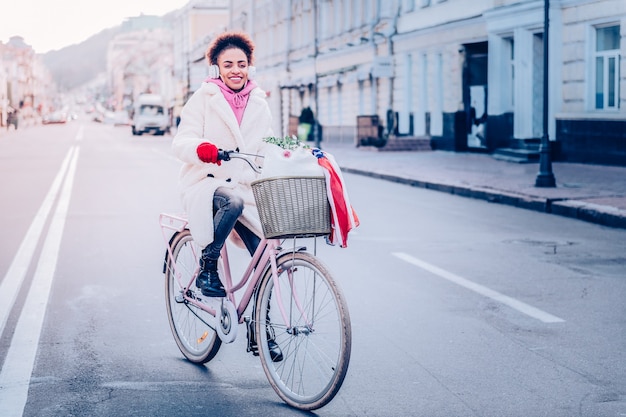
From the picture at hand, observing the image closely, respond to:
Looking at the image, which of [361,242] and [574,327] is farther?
[361,242]

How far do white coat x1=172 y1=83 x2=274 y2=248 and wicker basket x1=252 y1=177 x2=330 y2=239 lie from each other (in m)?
0.63

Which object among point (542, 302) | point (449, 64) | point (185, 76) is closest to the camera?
point (542, 302)

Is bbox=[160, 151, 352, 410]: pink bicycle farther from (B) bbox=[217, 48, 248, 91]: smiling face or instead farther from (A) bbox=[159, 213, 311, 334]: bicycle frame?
(B) bbox=[217, 48, 248, 91]: smiling face

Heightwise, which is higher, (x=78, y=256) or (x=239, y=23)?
(x=239, y=23)

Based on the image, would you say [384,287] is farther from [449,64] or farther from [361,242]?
[449,64]

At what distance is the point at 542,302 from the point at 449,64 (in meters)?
25.9

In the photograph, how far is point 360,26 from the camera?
43.0 meters

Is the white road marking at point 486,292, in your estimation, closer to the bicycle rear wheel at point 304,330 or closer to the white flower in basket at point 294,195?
the bicycle rear wheel at point 304,330

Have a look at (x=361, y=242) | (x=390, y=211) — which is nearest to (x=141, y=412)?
(x=361, y=242)

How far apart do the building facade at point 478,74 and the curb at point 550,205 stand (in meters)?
1.80

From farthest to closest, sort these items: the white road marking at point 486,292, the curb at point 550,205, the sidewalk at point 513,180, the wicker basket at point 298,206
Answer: the sidewalk at point 513,180, the curb at point 550,205, the white road marking at point 486,292, the wicker basket at point 298,206

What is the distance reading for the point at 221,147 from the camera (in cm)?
525

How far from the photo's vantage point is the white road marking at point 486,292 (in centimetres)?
709

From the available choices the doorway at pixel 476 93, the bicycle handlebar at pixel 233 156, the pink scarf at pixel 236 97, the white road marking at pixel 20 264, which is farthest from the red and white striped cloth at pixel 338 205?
the doorway at pixel 476 93
